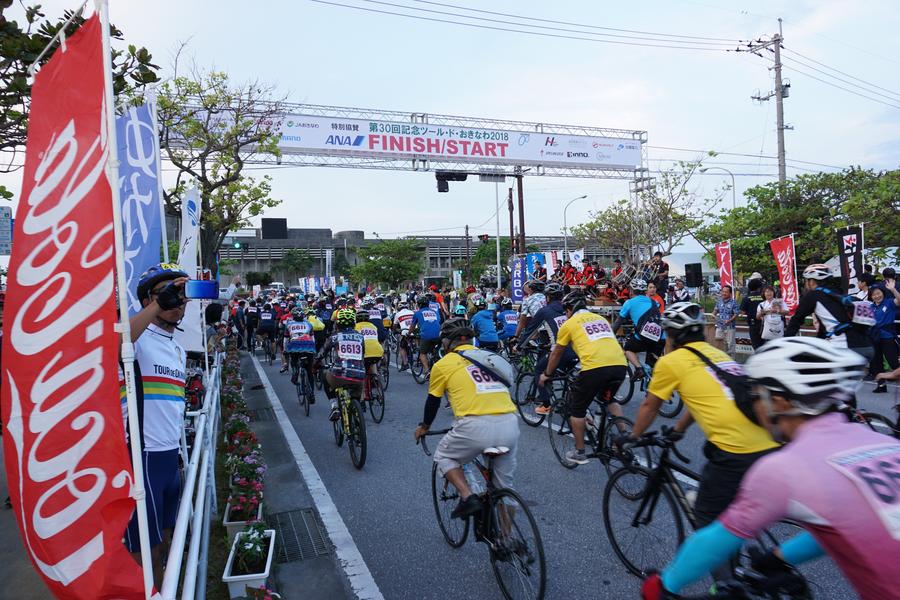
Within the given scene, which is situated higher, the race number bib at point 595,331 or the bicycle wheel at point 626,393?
the race number bib at point 595,331

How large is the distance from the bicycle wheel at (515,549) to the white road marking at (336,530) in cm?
89

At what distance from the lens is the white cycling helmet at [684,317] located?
12.7ft

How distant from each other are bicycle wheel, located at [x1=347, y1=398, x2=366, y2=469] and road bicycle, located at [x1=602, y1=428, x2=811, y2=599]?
332cm

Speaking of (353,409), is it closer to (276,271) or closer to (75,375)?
(75,375)

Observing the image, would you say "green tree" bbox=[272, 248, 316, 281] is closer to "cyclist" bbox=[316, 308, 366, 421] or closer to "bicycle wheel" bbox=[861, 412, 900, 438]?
"cyclist" bbox=[316, 308, 366, 421]

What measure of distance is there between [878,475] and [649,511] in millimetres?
2542

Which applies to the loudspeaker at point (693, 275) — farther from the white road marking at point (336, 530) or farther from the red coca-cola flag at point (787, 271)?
the white road marking at point (336, 530)

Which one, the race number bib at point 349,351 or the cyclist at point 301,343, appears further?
the cyclist at point 301,343

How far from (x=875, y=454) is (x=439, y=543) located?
380cm

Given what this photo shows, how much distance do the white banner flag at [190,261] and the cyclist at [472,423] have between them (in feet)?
9.75

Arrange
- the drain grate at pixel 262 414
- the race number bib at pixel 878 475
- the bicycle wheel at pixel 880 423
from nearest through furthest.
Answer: the race number bib at pixel 878 475 < the bicycle wheel at pixel 880 423 < the drain grate at pixel 262 414

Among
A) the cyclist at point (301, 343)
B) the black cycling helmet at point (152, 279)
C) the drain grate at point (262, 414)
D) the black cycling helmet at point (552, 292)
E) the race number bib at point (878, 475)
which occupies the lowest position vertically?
the drain grate at point (262, 414)

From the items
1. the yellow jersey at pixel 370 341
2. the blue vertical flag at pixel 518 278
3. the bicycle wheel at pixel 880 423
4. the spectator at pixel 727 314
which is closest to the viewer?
the bicycle wheel at pixel 880 423

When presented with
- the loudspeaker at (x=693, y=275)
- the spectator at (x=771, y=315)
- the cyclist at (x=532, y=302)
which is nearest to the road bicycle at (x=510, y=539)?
the cyclist at (x=532, y=302)
